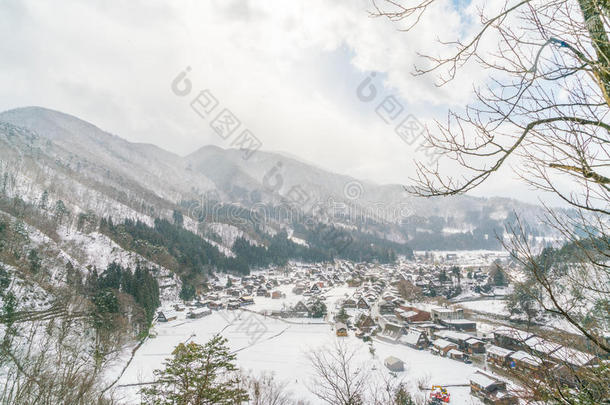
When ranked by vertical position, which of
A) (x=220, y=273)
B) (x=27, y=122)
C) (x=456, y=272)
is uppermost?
(x=27, y=122)

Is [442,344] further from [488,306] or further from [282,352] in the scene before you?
[488,306]

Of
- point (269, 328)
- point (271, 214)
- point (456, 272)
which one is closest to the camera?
point (269, 328)

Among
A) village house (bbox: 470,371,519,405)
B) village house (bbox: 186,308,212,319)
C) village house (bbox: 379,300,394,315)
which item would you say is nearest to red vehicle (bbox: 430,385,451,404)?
village house (bbox: 470,371,519,405)

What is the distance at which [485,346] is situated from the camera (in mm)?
17953

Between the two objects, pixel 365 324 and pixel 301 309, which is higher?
pixel 365 324

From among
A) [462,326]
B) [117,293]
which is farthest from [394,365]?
[117,293]

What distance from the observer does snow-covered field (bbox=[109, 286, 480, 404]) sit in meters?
13.2

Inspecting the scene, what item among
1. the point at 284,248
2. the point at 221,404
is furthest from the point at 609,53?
the point at 284,248

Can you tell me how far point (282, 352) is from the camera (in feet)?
57.0

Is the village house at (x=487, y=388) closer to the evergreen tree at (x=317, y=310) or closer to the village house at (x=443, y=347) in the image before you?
the village house at (x=443, y=347)

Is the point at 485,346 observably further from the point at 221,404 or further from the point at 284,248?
the point at 284,248

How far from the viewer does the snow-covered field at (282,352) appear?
13184mm

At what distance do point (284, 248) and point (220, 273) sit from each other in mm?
23364

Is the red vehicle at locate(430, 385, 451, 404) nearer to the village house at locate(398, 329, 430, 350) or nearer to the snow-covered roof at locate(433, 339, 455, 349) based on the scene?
the snow-covered roof at locate(433, 339, 455, 349)
